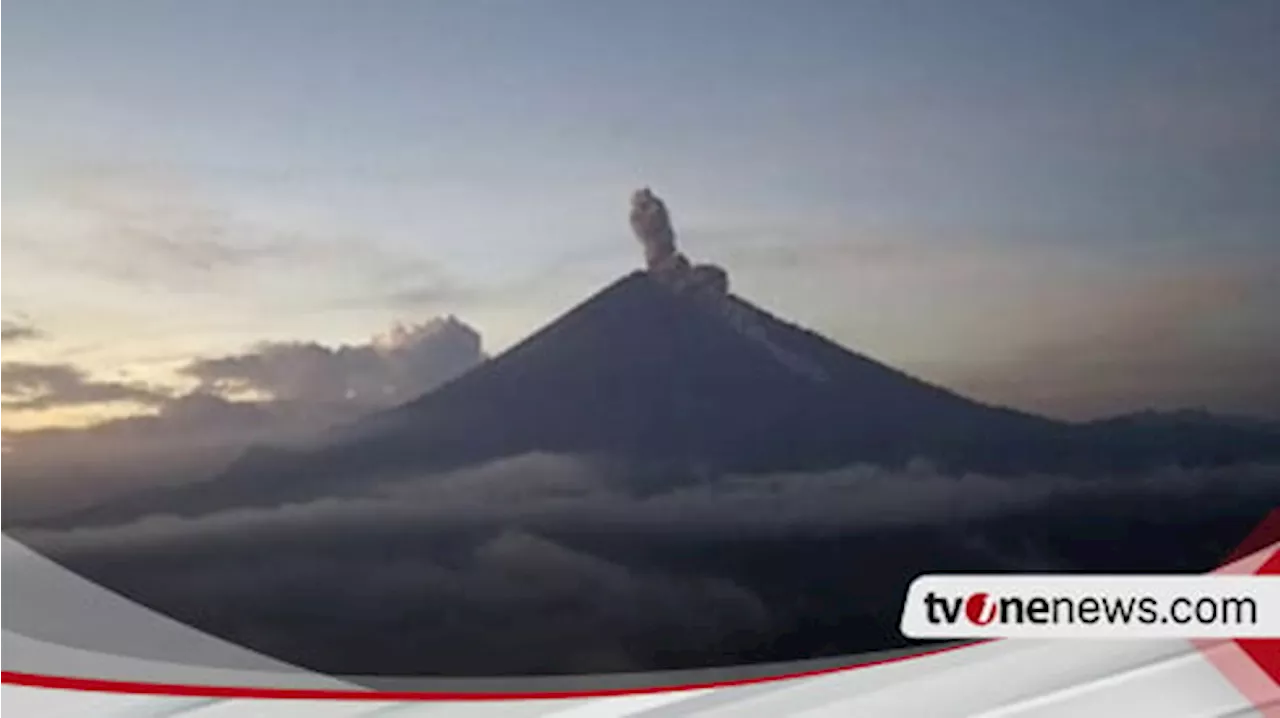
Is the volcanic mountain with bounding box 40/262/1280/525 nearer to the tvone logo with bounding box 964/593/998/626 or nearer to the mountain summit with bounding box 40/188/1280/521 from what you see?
the mountain summit with bounding box 40/188/1280/521

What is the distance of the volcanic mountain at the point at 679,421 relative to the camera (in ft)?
4.54

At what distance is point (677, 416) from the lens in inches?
55.8

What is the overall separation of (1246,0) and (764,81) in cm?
45

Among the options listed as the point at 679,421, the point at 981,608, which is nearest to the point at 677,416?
the point at 679,421

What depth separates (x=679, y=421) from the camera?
1.42 metres

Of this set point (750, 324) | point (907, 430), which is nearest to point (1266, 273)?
point (907, 430)

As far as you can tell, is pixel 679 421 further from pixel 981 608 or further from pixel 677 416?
pixel 981 608

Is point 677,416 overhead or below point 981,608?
overhead

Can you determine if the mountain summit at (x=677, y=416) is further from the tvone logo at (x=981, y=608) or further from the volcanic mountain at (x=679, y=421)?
the tvone logo at (x=981, y=608)

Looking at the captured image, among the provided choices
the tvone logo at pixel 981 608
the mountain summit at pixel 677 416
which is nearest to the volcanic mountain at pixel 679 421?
the mountain summit at pixel 677 416

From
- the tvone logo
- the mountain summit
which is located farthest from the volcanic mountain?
the tvone logo

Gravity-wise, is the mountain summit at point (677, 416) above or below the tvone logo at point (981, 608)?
above

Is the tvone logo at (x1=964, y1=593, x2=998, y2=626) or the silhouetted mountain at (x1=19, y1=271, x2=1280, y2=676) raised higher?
the silhouetted mountain at (x1=19, y1=271, x2=1280, y2=676)

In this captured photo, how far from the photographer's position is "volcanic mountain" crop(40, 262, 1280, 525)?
1.38 metres
